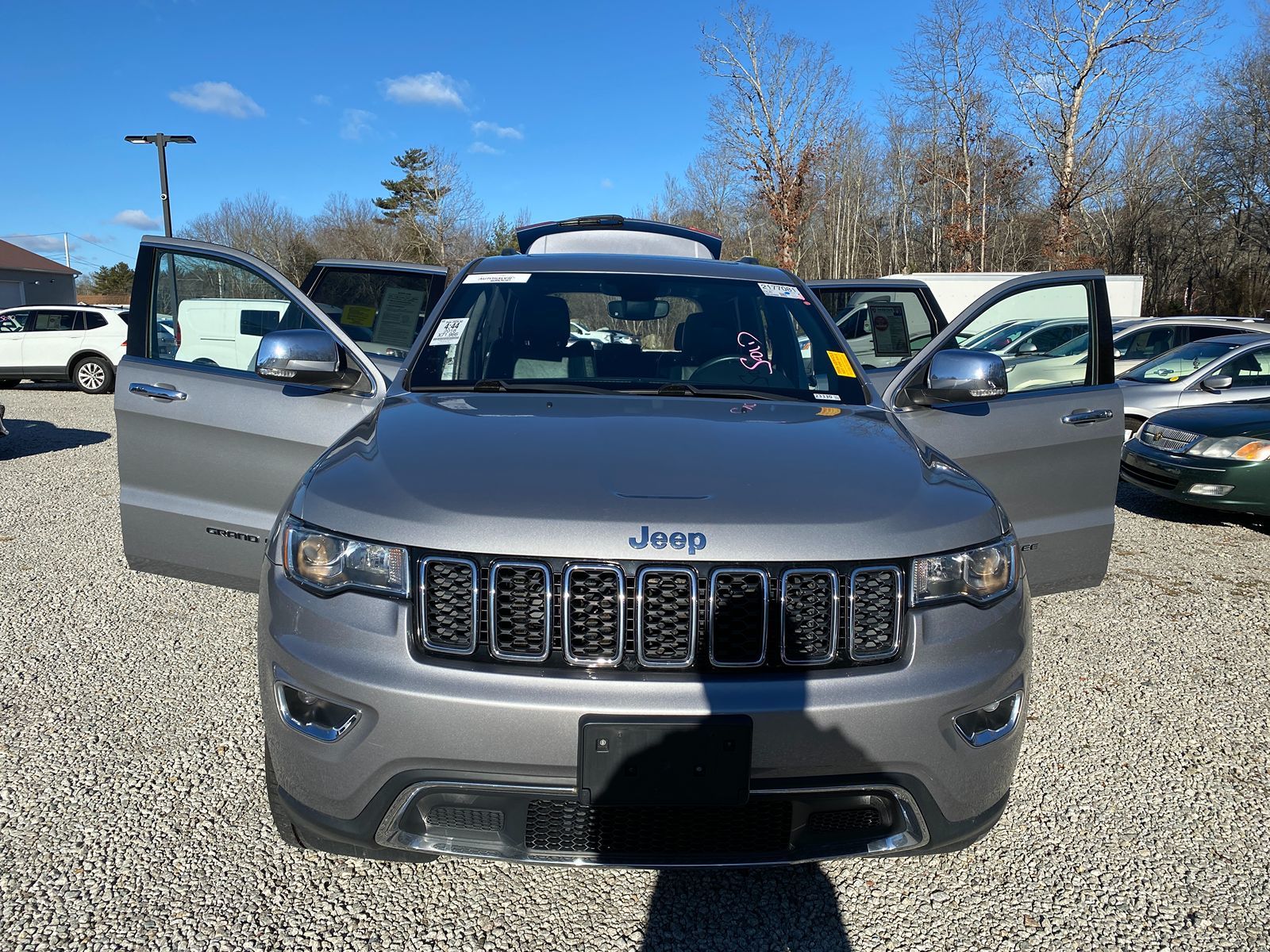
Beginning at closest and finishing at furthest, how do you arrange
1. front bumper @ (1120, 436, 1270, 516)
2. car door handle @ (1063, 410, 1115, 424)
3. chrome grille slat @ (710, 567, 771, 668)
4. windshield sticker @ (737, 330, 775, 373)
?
chrome grille slat @ (710, 567, 771, 668) < windshield sticker @ (737, 330, 775, 373) < car door handle @ (1063, 410, 1115, 424) < front bumper @ (1120, 436, 1270, 516)

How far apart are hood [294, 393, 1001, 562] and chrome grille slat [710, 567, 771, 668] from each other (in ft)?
0.18

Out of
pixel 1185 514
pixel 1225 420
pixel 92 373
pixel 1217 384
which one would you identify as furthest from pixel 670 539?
pixel 92 373

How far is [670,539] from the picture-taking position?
2.01 m

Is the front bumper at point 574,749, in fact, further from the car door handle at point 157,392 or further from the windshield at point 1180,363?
the windshield at point 1180,363

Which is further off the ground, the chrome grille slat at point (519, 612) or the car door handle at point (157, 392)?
the car door handle at point (157, 392)

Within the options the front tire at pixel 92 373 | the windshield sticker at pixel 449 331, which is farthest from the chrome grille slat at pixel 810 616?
the front tire at pixel 92 373

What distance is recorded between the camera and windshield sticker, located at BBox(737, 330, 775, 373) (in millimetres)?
3303

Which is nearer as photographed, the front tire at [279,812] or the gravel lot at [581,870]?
the front tire at [279,812]

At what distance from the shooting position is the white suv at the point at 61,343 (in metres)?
17.7

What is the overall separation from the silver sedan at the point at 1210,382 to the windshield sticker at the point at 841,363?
7.82 meters

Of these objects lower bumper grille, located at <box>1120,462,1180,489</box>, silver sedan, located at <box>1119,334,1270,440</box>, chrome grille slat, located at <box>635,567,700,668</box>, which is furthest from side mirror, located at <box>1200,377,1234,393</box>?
chrome grille slat, located at <box>635,567,700,668</box>

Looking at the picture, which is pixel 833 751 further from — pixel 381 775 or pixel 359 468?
pixel 359 468

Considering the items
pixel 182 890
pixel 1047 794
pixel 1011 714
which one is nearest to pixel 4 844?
pixel 182 890

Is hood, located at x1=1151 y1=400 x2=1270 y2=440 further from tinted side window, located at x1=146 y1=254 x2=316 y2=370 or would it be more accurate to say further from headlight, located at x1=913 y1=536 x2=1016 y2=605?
tinted side window, located at x1=146 y1=254 x2=316 y2=370
